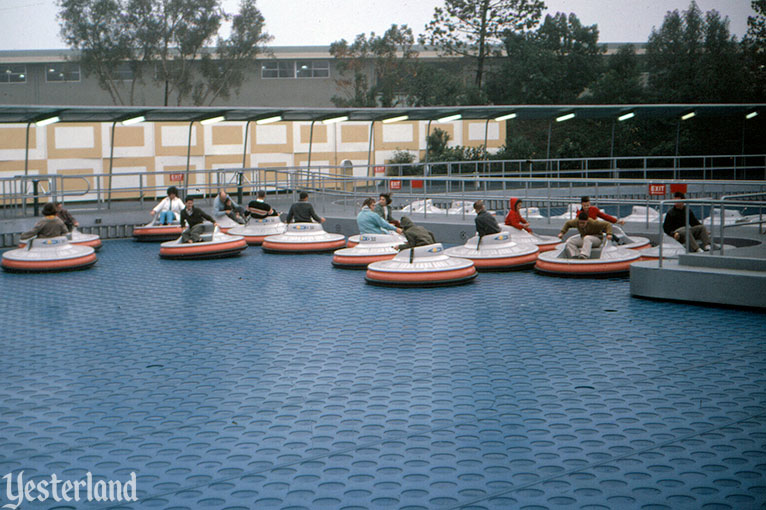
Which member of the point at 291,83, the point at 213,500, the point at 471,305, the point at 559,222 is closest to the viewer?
the point at 213,500

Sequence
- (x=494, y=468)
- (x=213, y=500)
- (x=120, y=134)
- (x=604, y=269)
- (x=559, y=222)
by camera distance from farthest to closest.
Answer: (x=120, y=134), (x=559, y=222), (x=604, y=269), (x=494, y=468), (x=213, y=500)

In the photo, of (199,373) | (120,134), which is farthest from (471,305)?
(120,134)

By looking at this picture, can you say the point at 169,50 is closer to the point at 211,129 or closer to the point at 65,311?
the point at 211,129

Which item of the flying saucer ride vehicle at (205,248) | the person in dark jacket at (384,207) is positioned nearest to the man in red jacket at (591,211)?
the person in dark jacket at (384,207)

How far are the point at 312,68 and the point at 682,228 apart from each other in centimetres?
4461

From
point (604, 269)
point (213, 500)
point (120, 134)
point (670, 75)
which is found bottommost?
point (213, 500)

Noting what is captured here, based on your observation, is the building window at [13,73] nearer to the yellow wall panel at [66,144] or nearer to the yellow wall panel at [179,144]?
the yellow wall panel at [179,144]

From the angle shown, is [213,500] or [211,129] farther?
[211,129]

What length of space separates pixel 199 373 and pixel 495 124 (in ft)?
115

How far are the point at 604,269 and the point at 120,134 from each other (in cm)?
2369

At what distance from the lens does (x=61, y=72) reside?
51.8m

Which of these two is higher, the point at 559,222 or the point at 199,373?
the point at 559,222

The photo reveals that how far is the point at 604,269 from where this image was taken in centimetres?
1495

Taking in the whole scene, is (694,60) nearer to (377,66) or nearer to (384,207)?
(377,66)
